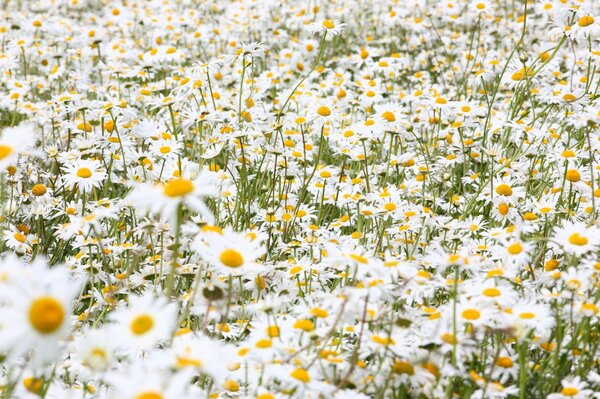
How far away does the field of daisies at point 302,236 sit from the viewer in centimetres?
216

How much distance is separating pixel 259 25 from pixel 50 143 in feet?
13.7

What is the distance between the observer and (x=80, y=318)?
10.2 feet

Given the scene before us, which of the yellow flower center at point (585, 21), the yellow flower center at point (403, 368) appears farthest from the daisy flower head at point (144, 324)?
the yellow flower center at point (585, 21)

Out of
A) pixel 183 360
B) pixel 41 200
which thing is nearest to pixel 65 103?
pixel 41 200

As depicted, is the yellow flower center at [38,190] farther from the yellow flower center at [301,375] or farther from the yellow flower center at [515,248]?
the yellow flower center at [515,248]

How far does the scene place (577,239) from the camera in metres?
2.70

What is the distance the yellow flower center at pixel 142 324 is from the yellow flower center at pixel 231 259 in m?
0.51

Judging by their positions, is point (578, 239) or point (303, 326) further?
point (578, 239)

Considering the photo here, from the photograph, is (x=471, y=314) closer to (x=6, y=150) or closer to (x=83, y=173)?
(x=6, y=150)

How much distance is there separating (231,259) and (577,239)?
1381mm

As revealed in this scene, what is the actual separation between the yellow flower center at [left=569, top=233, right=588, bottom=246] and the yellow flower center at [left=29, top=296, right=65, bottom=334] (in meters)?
1.96

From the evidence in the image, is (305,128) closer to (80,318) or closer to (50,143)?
(50,143)

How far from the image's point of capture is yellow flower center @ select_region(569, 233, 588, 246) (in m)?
2.69

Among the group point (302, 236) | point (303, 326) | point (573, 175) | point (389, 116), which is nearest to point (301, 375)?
point (303, 326)
